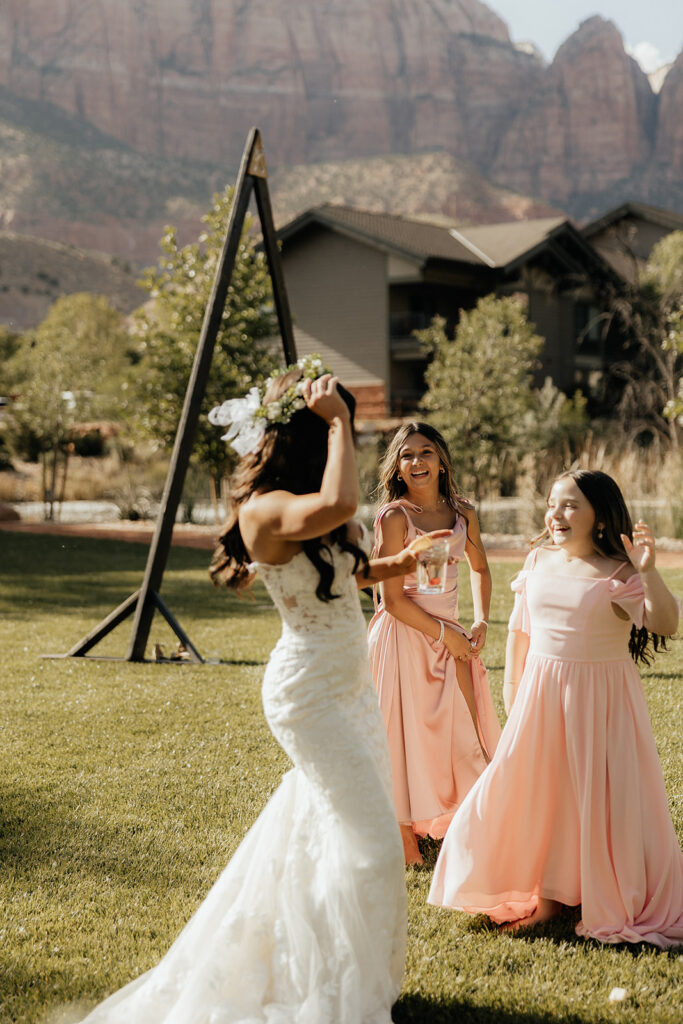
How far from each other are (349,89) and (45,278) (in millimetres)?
95075

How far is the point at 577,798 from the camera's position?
12.4 feet

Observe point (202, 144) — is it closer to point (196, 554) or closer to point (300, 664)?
point (196, 554)

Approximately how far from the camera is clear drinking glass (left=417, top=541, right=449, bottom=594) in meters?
3.00

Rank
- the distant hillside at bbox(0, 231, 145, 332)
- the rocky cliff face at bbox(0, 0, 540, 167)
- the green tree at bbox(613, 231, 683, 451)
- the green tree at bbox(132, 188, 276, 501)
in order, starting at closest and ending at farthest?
the green tree at bbox(132, 188, 276, 501) → the green tree at bbox(613, 231, 683, 451) → the distant hillside at bbox(0, 231, 145, 332) → the rocky cliff face at bbox(0, 0, 540, 167)

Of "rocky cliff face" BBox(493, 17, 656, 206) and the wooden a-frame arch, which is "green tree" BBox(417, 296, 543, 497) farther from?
"rocky cliff face" BBox(493, 17, 656, 206)

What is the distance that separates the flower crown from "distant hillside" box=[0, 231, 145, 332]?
3838 inches

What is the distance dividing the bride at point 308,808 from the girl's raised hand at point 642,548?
937 mm

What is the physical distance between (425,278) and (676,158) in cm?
13659

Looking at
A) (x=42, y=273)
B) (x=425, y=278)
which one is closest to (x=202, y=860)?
(x=425, y=278)

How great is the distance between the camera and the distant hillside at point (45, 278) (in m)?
96.9

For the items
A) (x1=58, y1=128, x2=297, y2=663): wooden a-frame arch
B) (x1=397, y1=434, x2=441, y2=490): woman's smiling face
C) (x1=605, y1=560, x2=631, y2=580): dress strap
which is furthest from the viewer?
(x1=58, y1=128, x2=297, y2=663): wooden a-frame arch

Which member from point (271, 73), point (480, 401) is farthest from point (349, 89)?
point (480, 401)

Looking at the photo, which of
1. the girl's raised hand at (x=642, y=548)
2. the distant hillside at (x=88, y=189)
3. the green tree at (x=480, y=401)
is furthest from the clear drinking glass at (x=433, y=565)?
the distant hillside at (x=88, y=189)

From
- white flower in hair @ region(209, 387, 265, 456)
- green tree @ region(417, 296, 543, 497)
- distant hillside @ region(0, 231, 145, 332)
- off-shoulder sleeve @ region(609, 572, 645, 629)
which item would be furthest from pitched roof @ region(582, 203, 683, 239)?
distant hillside @ region(0, 231, 145, 332)
